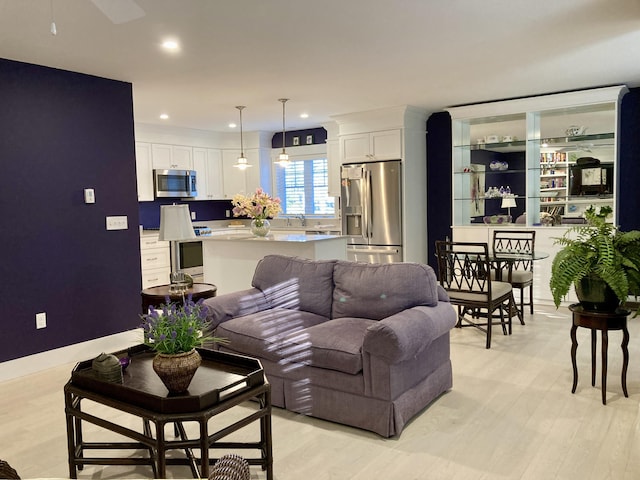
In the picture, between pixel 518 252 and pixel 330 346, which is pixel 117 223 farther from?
pixel 518 252

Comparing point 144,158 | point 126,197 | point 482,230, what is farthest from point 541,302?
point 144,158

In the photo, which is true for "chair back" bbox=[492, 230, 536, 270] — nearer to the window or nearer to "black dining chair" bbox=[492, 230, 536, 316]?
"black dining chair" bbox=[492, 230, 536, 316]

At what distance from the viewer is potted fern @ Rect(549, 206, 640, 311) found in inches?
119

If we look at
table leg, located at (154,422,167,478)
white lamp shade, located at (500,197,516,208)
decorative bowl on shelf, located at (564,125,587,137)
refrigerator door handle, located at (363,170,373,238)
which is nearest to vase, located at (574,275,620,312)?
table leg, located at (154,422,167,478)

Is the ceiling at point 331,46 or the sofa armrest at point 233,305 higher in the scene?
the ceiling at point 331,46

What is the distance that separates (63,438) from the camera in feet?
9.95

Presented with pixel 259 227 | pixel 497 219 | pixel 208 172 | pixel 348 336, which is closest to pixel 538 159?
pixel 497 219

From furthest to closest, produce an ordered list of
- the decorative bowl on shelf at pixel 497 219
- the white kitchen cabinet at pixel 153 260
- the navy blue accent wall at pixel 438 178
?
the white kitchen cabinet at pixel 153 260 → the navy blue accent wall at pixel 438 178 → the decorative bowl on shelf at pixel 497 219

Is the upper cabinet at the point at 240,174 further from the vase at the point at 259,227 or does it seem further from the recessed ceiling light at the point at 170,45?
the recessed ceiling light at the point at 170,45

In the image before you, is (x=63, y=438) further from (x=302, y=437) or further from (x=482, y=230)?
(x=482, y=230)

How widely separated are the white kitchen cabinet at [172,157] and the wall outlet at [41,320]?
385 cm

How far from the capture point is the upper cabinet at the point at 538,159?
20.1 feet

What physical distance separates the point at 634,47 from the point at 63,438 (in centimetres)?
508

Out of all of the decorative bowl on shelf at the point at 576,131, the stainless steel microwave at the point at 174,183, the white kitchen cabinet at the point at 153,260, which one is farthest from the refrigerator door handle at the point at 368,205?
the white kitchen cabinet at the point at 153,260
